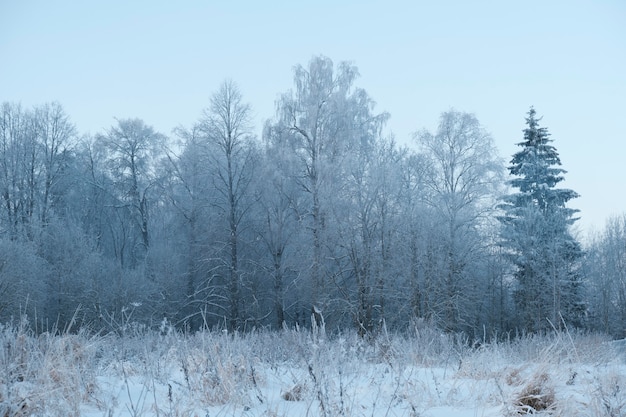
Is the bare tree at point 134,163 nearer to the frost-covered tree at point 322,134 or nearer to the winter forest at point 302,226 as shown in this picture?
the winter forest at point 302,226

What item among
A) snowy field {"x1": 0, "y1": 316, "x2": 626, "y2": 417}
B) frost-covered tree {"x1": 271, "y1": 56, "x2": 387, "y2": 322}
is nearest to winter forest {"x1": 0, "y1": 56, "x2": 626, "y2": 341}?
frost-covered tree {"x1": 271, "y1": 56, "x2": 387, "y2": 322}

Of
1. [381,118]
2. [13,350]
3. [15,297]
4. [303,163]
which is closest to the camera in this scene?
[13,350]

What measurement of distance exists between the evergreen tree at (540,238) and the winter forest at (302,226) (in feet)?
0.34

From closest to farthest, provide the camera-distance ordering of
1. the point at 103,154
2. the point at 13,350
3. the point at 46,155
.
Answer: the point at 13,350 < the point at 46,155 < the point at 103,154

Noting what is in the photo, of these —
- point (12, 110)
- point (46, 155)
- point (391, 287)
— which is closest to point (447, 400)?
point (391, 287)

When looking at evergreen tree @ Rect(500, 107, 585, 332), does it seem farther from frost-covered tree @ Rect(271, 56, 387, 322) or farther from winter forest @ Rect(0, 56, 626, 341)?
frost-covered tree @ Rect(271, 56, 387, 322)

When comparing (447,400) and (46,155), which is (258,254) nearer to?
(46,155)

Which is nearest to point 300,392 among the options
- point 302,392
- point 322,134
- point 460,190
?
point 302,392

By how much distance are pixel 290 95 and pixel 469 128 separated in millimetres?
8862

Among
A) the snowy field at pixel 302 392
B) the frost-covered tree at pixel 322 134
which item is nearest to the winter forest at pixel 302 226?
the frost-covered tree at pixel 322 134

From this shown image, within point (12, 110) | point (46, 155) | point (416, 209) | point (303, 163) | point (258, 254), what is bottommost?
point (258, 254)

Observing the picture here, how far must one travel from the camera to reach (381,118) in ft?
75.8

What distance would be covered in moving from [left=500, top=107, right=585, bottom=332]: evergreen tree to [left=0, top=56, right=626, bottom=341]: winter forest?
0.10 metres

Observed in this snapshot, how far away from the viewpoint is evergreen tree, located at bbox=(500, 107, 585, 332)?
24.5 m
